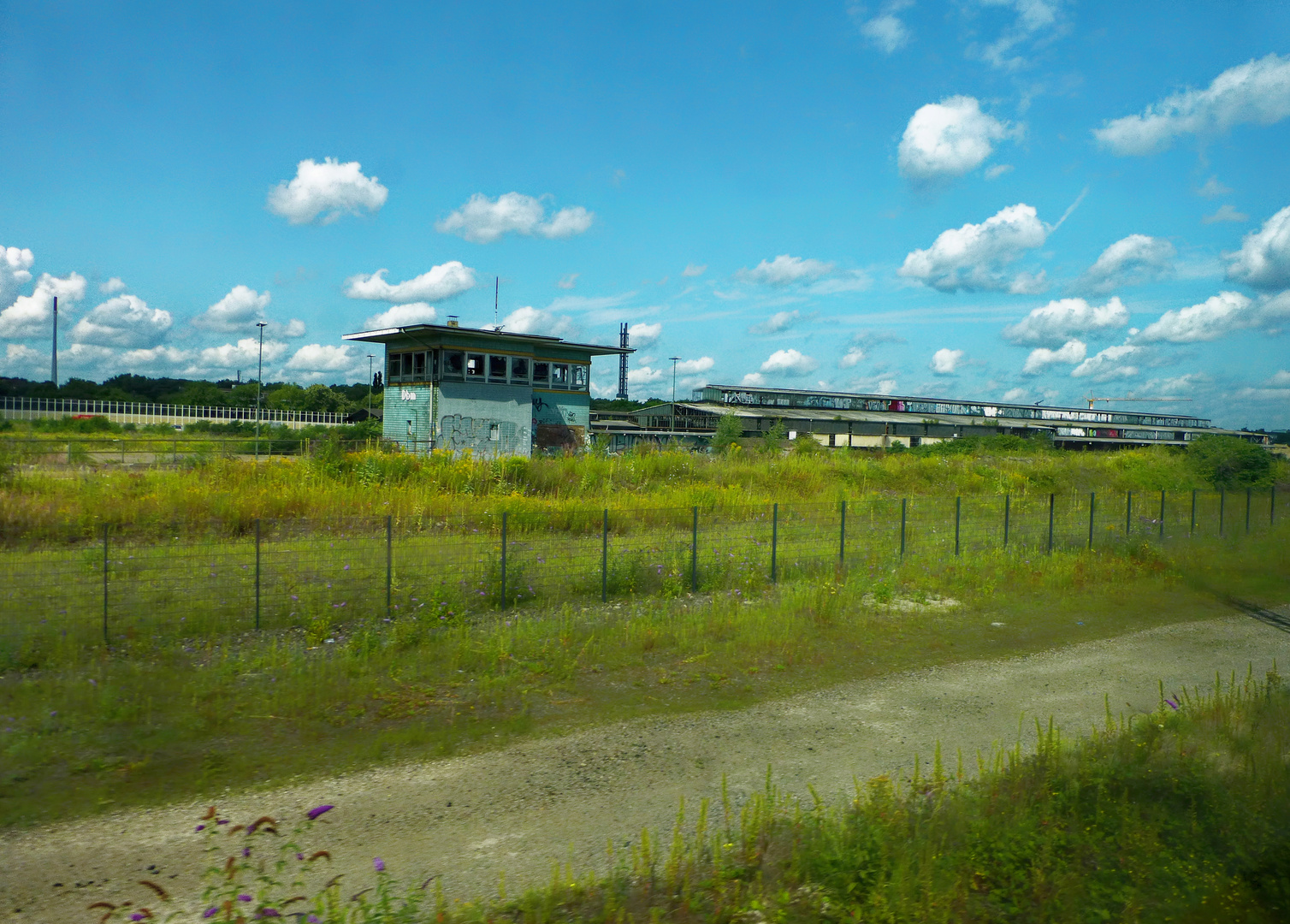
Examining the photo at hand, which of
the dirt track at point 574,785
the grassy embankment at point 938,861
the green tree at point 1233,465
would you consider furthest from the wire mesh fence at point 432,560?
the green tree at point 1233,465

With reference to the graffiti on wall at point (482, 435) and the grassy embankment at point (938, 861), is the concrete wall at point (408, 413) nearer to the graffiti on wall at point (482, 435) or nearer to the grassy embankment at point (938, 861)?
the graffiti on wall at point (482, 435)

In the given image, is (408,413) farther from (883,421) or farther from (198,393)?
(883,421)

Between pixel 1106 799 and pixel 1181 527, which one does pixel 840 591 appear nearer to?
pixel 1106 799

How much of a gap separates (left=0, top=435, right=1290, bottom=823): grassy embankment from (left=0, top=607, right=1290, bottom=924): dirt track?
1.52 ft

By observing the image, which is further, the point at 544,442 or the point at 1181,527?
the point at 544,442

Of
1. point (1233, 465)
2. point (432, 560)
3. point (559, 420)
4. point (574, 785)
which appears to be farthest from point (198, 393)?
point (1233, 465)

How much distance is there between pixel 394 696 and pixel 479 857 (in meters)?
3.31

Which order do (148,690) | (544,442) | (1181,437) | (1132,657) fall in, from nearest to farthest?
(148,690) → (1132,657) → (544,442) → (1181,437)

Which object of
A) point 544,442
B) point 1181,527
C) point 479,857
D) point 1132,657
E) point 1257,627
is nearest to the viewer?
point 479,857

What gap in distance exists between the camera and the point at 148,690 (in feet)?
25.3

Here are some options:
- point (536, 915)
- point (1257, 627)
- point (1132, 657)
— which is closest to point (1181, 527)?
point (1257, 627)

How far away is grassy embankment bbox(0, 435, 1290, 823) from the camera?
21.7 ft

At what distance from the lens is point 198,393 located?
67.3ft

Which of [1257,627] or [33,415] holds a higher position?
[33,415]
